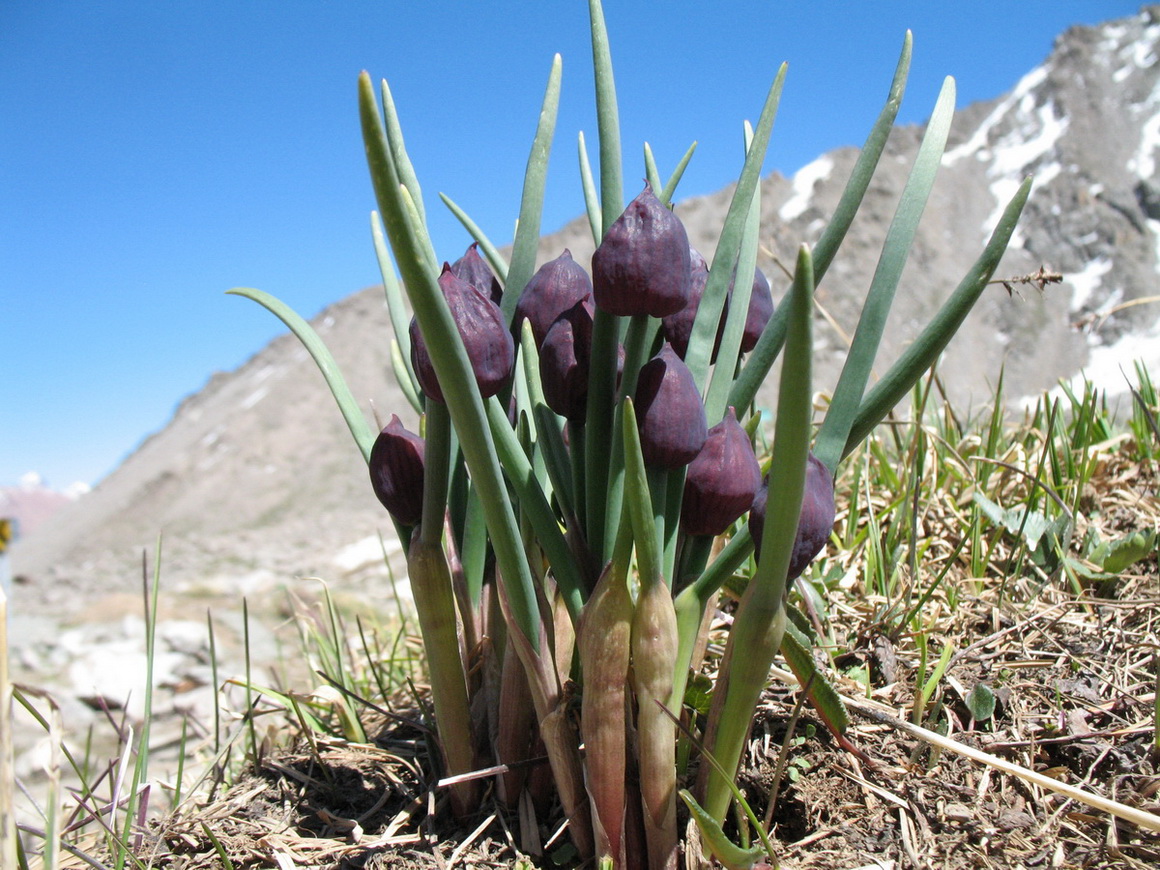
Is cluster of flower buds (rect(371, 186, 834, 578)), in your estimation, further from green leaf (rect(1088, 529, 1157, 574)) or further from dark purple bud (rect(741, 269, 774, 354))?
green leaf (rect(1088, 529, 1157, 574))

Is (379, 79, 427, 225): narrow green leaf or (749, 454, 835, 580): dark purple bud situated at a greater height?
(379, 79, 427, 225): narrow green leaf

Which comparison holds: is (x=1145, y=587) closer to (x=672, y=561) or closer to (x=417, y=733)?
(x=672, y=561)

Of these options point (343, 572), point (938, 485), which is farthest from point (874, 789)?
point (343, 572)

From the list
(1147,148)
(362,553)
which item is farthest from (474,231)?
(1147,148)

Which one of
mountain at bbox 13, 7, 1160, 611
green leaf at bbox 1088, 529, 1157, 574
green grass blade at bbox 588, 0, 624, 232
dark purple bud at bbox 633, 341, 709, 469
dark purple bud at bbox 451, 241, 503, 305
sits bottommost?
green leaf at bbox 1088, 529, 1157, 574

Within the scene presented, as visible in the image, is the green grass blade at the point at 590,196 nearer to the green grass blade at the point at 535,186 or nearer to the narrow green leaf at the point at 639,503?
the green grass blade at the point at 535,186

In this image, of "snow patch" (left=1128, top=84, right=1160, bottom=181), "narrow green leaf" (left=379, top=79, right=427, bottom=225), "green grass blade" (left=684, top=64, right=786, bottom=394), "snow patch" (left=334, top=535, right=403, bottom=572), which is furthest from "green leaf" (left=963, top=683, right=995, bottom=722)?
"snow patch" (left=1128, top=84, right=1160, bottom=181)

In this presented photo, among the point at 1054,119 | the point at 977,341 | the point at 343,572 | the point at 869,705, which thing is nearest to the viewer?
the point at 869,705

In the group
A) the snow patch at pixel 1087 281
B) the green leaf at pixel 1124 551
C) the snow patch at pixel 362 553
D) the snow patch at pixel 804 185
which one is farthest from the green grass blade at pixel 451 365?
the snow patch at pixel 1087 281
